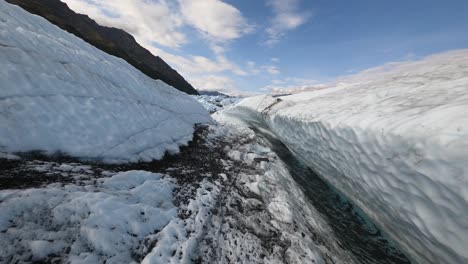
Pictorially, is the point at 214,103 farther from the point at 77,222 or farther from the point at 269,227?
the point at 77,222

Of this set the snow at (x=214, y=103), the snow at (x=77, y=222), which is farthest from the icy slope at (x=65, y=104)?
the snow at (x=214, y=103)

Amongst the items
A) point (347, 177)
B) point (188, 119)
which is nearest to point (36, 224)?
point (347, 177)

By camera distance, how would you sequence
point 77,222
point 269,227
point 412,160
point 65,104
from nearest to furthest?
point 77,222, point 412,160, point 269,227, point 65,104

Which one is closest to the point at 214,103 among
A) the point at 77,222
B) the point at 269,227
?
the point at 269,227

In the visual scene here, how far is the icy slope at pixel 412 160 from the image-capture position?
3.34m

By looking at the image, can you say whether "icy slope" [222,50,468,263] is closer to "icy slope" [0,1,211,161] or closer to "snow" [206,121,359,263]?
"snow" [206,121,359,263]

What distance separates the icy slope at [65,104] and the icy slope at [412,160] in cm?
560

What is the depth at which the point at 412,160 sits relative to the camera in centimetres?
404

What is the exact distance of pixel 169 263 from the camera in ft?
10.3

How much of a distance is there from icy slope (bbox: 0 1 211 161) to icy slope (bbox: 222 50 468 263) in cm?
560

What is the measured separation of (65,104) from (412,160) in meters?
7.40

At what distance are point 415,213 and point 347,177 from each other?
2.86 meters

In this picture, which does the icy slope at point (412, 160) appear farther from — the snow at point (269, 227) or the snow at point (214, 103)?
the snow at point (214, 103)

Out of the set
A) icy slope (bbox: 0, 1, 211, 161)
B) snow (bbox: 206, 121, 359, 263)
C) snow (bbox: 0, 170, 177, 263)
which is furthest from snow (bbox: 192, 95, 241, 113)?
snow (bbox: 0, 170, 177, 263)
